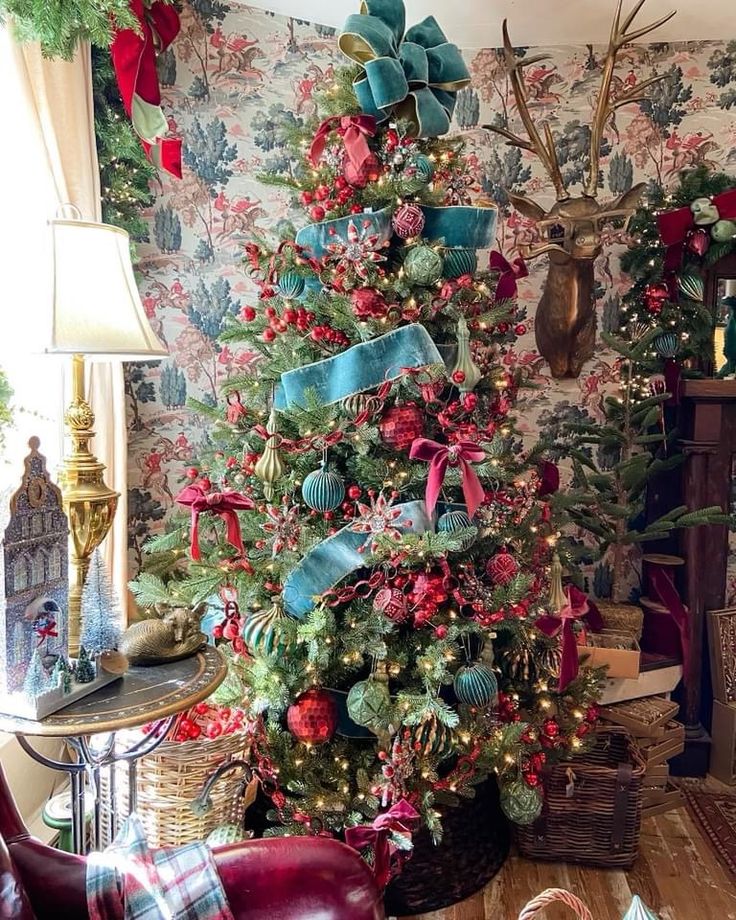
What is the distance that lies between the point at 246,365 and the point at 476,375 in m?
1.18

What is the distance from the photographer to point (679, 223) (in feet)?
9.04

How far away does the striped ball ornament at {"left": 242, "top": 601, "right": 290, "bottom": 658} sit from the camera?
1.99m

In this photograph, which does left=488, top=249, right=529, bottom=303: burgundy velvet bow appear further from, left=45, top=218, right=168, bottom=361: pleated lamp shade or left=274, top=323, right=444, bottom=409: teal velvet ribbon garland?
left=45, top=218, right=168, bottom=361: pleated lamp shade

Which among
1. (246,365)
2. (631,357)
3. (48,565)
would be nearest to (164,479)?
(246,365)

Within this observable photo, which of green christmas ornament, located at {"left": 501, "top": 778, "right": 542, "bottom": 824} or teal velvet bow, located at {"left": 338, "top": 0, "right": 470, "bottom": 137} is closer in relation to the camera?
teal velvet bow, located at {"left": 338, "top": 0, "right": 470, "bottom": 137}

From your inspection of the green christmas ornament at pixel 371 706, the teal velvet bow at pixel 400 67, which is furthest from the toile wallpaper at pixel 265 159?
the green christmas ornament at pixel 371 706

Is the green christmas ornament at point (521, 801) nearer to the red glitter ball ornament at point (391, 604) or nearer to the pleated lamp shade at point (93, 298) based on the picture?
the red glitter ball ornament at point (391, 604)

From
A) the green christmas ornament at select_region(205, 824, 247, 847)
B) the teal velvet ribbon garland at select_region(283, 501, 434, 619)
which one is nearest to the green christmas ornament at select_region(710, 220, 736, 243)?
the teal velvet ribbon garland at select_region(283, 501, 434, 619)

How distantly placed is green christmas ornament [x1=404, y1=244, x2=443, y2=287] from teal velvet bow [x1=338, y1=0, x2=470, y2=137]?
0.35 m

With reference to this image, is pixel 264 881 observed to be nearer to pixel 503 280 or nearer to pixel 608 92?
pixel 503 280

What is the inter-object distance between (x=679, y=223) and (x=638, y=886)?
221cm

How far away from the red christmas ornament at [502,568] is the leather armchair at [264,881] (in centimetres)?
97

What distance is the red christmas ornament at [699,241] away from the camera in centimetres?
274

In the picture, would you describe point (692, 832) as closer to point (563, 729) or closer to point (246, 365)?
point (563, 729)
